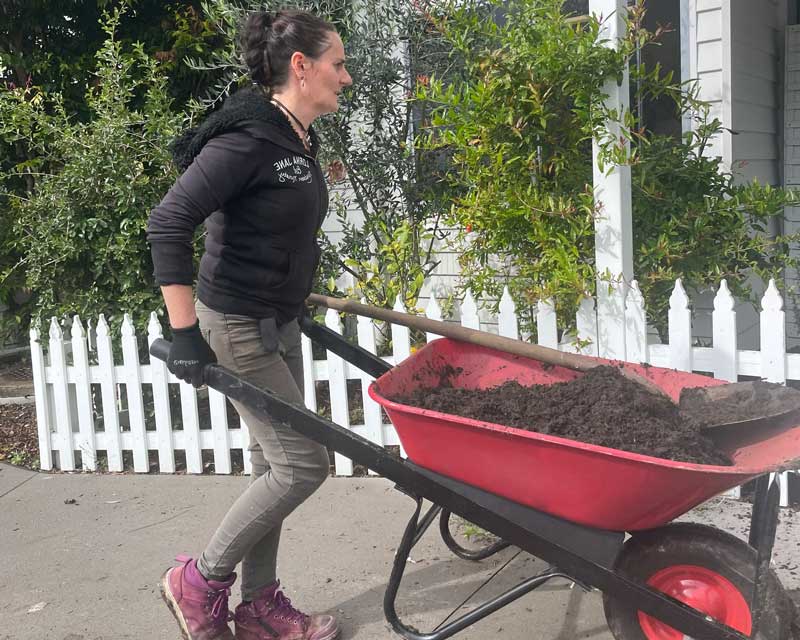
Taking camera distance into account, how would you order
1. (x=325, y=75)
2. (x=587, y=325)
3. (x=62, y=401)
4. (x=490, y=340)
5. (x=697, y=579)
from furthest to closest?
(x=62, y=401) < (x=587, y=325) < (x=490, y=340) < (x=325, y=75) < (x=697, y=579)

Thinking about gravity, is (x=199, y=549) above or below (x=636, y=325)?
below

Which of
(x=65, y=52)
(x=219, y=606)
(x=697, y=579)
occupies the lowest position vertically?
(x=219, y=606)

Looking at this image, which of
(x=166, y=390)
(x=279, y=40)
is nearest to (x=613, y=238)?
(x=279, y=40)

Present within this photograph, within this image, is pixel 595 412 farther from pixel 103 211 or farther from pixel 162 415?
pixel 103 211

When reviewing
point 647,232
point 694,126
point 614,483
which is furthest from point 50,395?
point 694,126

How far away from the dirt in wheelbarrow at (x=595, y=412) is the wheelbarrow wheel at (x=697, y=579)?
22 cm

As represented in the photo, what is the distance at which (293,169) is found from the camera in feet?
7.93

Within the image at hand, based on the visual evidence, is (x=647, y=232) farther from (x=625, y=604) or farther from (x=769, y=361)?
(x=625, y=604)

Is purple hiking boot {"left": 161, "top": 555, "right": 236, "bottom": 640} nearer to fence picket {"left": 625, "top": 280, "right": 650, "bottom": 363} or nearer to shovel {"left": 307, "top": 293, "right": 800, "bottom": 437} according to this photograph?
shovel {"left": 307, "top": 293, "right": 800, "bottom": 437}

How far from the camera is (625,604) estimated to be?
90.8 inches

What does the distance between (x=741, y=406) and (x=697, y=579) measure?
18.4 inches

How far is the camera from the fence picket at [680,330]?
3.73 metres

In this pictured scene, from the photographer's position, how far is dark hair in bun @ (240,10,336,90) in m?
2.44

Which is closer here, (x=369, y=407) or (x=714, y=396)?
(x=714, y=396)
